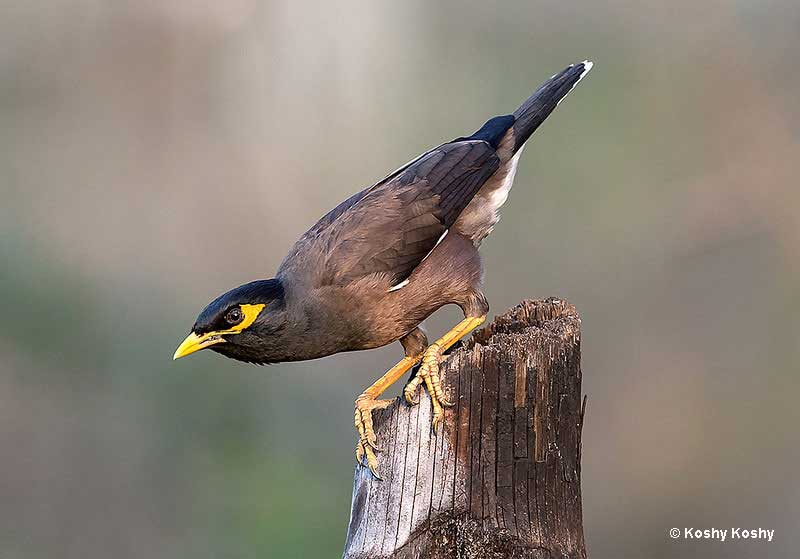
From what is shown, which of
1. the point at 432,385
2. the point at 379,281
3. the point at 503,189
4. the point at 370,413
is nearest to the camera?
the point at 432,385

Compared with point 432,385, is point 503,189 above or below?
above

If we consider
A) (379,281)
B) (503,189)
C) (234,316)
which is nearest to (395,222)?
(379,281)

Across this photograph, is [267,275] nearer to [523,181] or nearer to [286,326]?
[523,181]

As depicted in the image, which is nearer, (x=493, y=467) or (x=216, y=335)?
(x=493, y=467)

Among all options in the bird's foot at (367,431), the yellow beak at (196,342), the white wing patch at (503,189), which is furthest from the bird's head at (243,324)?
the white wing patch at (503,189)

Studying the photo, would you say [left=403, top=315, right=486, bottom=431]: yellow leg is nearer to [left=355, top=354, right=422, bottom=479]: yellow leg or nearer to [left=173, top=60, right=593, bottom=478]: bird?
[left=173, top=60, right=593, bottom=478]: bird

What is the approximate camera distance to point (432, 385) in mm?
3365

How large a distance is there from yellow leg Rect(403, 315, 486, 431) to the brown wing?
0.35 metres

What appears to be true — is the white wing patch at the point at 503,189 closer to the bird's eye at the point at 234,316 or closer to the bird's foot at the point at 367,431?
the bird's foot at the point at 367,431

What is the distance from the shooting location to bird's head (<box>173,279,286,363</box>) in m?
3.85

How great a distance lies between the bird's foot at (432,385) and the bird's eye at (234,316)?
2.46 ft

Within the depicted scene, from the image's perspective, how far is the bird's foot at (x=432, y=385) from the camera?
3273 mm

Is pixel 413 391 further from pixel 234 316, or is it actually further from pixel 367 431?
pixel 234 316

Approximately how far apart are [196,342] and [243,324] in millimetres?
197
